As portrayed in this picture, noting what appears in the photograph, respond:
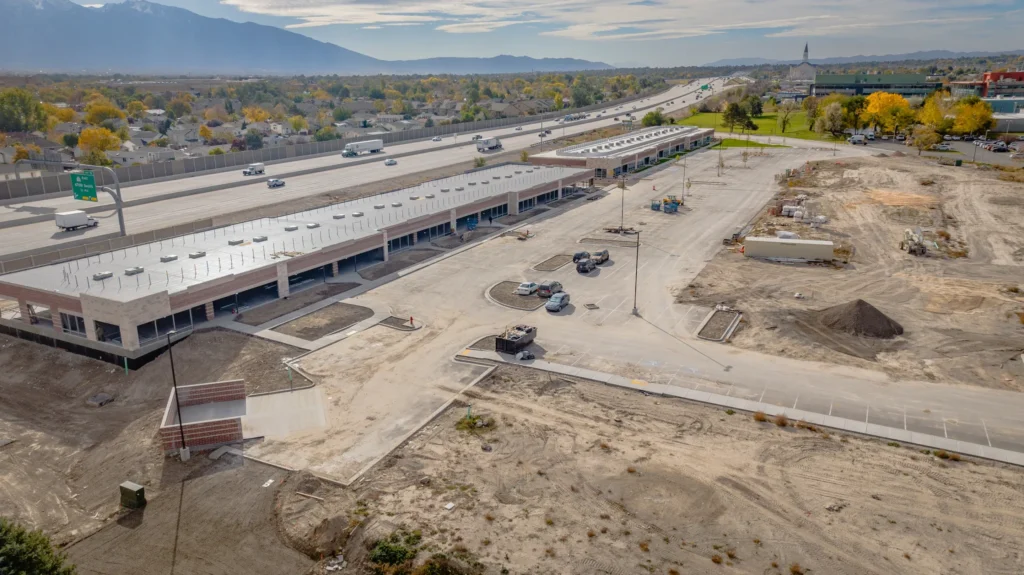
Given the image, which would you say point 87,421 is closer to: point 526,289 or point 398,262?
point 526,289

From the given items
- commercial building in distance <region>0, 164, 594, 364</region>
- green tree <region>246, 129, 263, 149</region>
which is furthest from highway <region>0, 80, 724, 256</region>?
green tree <region>246, 129, 263, 149</region>

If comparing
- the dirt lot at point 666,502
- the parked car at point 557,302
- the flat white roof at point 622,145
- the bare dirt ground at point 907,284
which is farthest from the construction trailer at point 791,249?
the flat white roof at point 622,145

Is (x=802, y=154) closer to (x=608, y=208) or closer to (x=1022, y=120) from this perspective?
(x=1022, y=120)

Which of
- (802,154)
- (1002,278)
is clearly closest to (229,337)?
(1002,278)

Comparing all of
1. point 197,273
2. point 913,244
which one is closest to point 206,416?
point 197,273

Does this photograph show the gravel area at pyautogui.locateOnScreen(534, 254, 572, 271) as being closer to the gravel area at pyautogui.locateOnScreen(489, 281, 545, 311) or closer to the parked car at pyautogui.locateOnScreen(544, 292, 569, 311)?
the gravel area at pyautogui.locateOnScreen(489, 281, 545, 311)

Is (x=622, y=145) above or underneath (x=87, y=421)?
above
